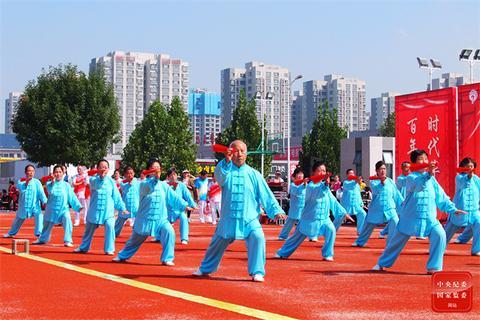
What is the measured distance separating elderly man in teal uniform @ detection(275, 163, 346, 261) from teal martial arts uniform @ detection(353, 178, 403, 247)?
2.68 meters

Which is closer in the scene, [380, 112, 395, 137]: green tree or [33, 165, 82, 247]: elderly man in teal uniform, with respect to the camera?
[33, 165, 82, 247]: elderly man in teal uniform

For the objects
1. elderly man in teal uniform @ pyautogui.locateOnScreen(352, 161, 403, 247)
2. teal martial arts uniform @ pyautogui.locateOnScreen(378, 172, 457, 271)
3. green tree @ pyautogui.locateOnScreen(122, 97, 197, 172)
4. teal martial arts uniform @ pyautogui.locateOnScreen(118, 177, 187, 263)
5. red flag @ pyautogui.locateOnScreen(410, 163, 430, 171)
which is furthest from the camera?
green tree @ pyautogui.locateOnScreen(122, 97, 197, 172)

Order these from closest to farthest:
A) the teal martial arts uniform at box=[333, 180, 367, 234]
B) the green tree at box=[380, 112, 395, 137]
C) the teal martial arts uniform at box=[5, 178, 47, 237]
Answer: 1. the teal martial arts uniform at box=[5, 178, 47, 237]
2. the teal martial arts uniform at box=[333, 180, 367, 234]
3. the green tree at box=[380, 112, 395, 137]

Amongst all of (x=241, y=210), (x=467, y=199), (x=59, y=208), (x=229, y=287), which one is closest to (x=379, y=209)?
(x=467, y=199)

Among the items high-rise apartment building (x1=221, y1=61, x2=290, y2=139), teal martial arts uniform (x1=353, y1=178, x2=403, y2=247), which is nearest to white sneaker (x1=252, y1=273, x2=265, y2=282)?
teal martial arts uniform (x1=353, y1=178, x2=403, y2=247)

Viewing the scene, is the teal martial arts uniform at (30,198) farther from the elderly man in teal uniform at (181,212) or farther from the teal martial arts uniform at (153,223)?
the teal martial arts uniform at (153,223)

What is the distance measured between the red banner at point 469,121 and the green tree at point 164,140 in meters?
31.7

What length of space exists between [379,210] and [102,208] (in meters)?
5.81

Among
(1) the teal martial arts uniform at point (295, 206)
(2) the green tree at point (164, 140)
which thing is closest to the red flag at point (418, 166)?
(1) the teal martial arts uniform at point (295, 206)

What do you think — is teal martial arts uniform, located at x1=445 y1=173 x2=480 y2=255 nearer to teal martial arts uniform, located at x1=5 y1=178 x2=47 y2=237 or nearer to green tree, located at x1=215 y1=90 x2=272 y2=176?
teal martial arts uniform, located at x1=5 y1=178 x2=47 y2=237

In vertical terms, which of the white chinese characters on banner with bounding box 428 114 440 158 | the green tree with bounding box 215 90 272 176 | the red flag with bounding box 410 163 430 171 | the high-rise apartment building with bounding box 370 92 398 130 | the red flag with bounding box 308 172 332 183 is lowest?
the red flag with bounding box 308 172 332 183

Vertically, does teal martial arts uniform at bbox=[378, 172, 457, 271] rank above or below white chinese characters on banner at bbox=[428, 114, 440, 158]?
below

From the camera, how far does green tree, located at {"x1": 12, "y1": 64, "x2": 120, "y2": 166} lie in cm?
4075

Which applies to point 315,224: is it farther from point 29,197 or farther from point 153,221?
point 29,197
